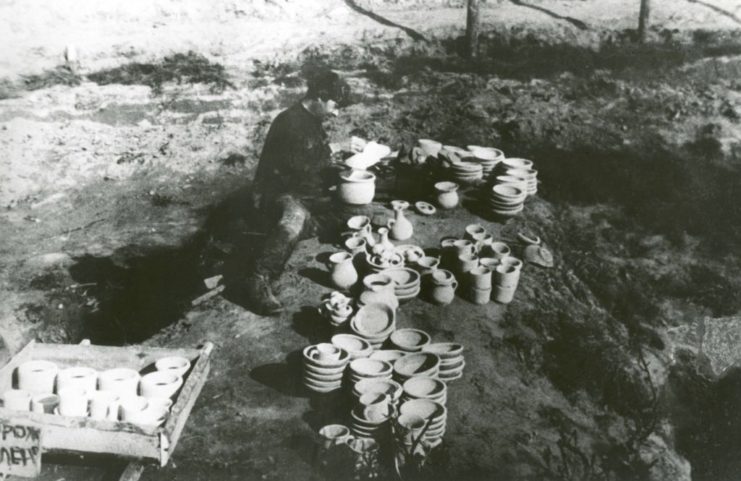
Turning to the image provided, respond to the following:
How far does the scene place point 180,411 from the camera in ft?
15.3

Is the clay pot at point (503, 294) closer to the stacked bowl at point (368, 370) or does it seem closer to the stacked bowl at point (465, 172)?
the stacked bowl at point (368, 370)

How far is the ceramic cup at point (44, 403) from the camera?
15.3 ft

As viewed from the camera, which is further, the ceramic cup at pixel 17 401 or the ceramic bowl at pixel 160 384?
the ceramic bowl at pixel 160 384

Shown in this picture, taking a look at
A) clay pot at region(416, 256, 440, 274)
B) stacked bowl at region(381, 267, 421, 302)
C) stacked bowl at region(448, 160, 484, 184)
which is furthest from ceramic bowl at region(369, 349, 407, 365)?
stacked bowl at region(448, 160, 484, 184)

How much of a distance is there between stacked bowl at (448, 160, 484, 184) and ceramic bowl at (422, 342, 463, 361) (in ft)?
12.3

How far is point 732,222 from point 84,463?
31.6 ft

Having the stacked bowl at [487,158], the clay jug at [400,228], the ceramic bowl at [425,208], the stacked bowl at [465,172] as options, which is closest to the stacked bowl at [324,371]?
the clay jug at [400,228]

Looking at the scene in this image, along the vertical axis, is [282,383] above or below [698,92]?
below

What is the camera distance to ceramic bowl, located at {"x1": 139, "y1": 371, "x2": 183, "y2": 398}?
491 cm

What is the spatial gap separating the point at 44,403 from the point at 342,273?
3.10m

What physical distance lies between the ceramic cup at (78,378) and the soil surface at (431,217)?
1.97 ft

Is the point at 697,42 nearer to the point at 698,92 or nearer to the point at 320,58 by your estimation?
the point at 698,92

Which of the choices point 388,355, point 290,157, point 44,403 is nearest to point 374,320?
point 388,355

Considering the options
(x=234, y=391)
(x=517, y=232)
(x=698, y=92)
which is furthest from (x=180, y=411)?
(x=698, y=92)
